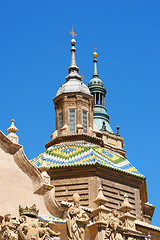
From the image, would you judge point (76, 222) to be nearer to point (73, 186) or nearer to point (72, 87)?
point (73, 186)

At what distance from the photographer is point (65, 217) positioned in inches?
1033

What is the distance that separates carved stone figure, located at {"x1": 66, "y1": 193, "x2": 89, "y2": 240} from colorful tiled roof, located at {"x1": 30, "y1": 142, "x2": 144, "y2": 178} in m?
10.6

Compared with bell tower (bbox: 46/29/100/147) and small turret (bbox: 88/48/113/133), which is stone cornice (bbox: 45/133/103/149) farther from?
small turret (bbox: 88/48/113/133)

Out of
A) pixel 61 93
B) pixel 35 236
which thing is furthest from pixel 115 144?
pixel 35 236

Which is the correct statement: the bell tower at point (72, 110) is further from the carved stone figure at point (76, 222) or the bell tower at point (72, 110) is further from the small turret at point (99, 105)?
the small turret at point (99, 105)

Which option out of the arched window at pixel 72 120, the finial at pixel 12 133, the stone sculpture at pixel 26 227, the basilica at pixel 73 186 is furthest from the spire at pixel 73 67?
the stone sculpture at pixel 26 227

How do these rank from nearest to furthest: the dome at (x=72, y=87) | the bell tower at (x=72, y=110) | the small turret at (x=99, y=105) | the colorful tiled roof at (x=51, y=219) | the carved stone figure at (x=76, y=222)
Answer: the carved stone figure at (x=76, y=222), the colorful tiled roof at (x=51, y=219), the bell tower at (x=72, y=110), the dome at (x=72, y=87), the small turret at (x=99, y=105)

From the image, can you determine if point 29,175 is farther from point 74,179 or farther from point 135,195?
point 135,195

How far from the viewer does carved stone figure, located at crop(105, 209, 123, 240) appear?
25.5m

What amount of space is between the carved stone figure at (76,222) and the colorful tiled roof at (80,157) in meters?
10.6

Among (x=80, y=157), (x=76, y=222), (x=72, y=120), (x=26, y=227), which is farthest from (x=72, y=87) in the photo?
(x=26, y=227)

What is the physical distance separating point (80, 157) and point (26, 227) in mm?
13482

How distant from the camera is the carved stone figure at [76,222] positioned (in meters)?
24.0

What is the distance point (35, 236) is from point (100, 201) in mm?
4588
